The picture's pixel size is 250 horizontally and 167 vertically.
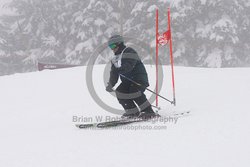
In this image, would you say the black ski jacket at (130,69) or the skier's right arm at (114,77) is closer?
the black ski jacket at (130,69)

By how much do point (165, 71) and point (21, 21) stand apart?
86.6 ft

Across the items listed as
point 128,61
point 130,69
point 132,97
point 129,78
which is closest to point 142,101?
point 132,97

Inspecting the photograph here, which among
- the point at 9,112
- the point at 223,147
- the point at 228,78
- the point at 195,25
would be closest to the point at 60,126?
the point at 9,112

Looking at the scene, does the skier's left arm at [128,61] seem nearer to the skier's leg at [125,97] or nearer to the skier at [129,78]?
the skier at [129,78]

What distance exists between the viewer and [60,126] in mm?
6633

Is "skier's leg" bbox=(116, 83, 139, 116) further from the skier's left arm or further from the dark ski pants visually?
the skier's left arm

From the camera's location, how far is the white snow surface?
14.3 ft

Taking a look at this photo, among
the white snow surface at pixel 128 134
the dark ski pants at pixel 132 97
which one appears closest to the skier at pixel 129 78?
the dark ski pants at pixel 132 97

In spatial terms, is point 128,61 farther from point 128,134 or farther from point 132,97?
point 128,134

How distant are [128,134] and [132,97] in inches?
53.8

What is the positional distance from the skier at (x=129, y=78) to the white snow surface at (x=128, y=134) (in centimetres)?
56

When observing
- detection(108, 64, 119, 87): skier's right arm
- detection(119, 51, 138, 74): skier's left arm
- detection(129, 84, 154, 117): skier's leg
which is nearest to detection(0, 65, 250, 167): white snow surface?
detection(129, 84, 154, 117): skier's leg

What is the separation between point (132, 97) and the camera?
6.78 m

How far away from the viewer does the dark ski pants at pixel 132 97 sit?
6.69m
